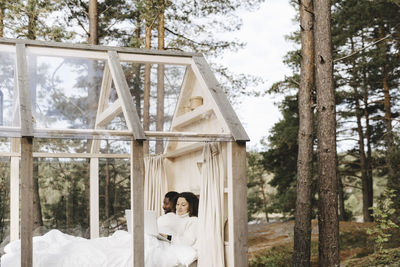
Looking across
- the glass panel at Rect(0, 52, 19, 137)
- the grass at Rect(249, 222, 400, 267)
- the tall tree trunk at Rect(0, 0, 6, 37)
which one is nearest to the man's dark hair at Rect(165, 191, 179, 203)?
the glass panel at Rect(0, 52, 19, 137)

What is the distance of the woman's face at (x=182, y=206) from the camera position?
663 cm

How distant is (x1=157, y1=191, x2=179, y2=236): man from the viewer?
628cm

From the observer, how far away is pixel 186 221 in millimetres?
6438

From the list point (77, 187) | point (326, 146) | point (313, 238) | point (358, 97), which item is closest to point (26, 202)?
point (77, 187)

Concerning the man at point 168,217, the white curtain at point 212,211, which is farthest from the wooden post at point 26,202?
the white curtain at point 212,211

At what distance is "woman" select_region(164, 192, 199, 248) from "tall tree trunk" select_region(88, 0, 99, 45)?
5.01m

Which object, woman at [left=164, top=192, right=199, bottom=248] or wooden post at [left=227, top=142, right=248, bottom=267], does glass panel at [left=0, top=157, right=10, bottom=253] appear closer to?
woman at [left=164, top=192, right=199, bottom=248]

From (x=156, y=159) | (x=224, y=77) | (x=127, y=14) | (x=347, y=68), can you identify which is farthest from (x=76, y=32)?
(x=347, y=68)

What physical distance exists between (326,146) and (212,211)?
2.08 meters

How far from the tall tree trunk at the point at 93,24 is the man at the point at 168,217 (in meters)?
4.75

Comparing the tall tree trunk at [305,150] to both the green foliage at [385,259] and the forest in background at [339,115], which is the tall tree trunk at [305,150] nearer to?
the forest in background at [339,115]

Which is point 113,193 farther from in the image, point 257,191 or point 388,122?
point 257,191

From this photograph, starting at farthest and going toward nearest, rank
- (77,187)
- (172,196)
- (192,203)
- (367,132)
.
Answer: (367,132), (172,196), (192,203), (77,187)

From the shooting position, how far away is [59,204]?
586 centimetres
